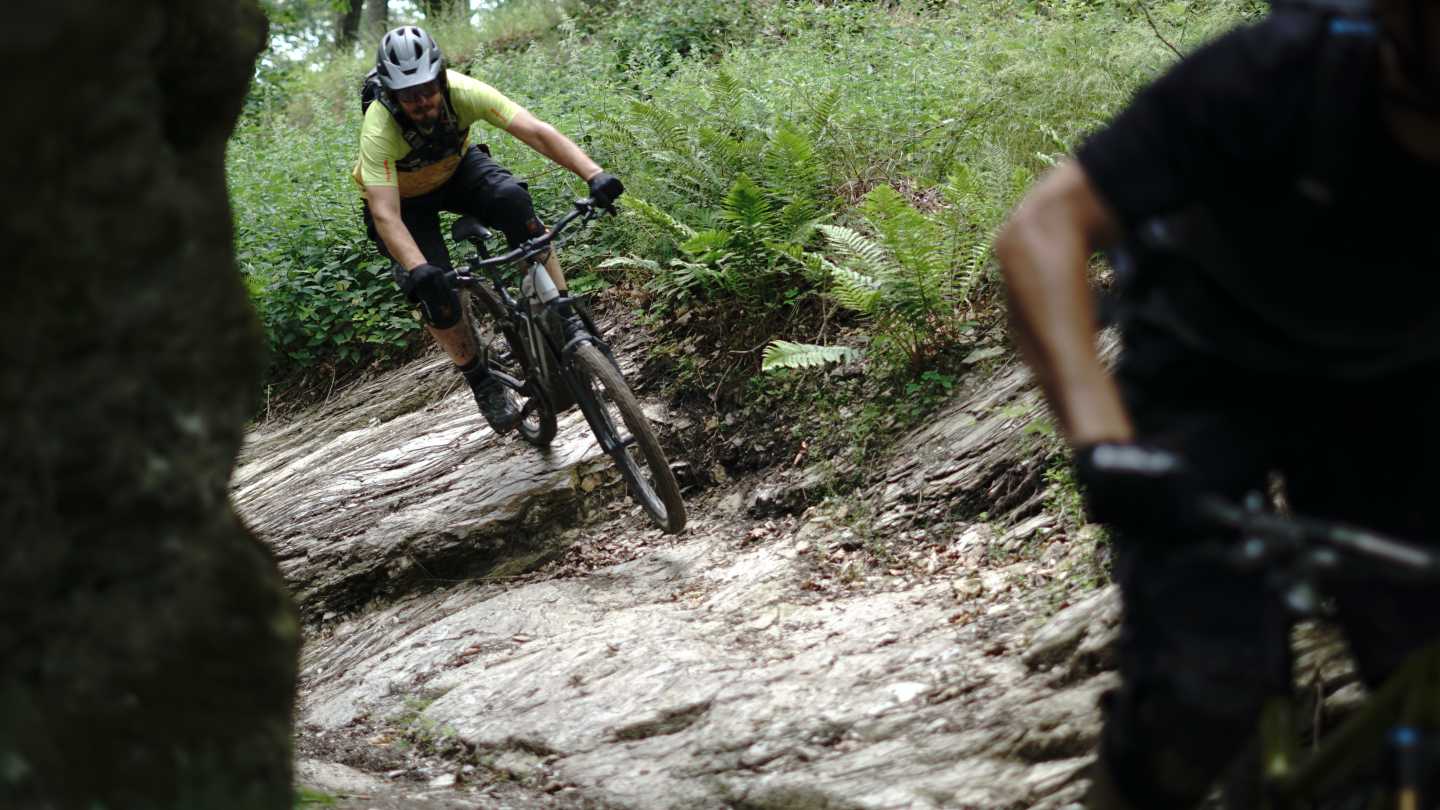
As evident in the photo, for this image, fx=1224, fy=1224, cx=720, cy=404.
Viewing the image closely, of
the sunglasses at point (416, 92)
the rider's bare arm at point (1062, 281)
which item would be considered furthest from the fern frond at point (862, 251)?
the rider's bare arm at point (1062, 281)

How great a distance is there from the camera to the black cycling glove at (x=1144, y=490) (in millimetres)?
1792

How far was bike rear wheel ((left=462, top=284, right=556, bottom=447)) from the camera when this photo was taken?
759 cm

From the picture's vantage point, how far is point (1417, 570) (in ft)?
5.61

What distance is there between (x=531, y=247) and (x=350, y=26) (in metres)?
21.8

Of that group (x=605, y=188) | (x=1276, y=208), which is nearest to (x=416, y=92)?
(x=605, y=188)

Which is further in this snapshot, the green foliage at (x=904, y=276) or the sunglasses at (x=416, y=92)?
the green foliage at (x=904, y=276)

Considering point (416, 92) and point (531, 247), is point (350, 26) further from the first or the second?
point (531, 247)

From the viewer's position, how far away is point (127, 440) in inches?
91.7

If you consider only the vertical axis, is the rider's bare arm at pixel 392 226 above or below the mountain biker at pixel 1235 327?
above

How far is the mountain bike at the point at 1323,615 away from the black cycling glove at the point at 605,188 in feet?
17.2

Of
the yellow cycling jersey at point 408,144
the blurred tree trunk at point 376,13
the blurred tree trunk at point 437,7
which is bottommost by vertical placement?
the yellow cycling jersey at point 408,144

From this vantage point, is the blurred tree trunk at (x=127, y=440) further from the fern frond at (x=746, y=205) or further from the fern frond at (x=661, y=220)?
the fern frond at (x=661, y=220)

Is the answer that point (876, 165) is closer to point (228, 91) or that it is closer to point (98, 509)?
point (228, 91)

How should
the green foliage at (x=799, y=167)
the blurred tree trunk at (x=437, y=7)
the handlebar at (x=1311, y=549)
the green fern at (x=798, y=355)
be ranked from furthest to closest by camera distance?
1. the blurred tree trunk at (x=437, y=7)
2. the green foliage at (x=799, y=167)
3. the green fern at (x=798, y=355)
4. the handlebar at (x=1311, y=549)
